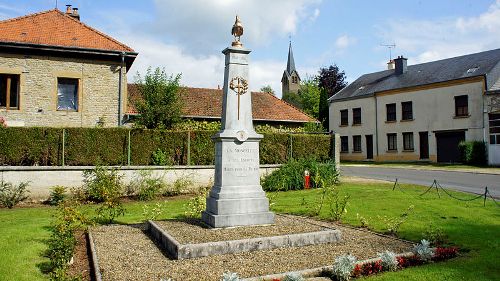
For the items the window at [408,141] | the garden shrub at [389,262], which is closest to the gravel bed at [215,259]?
the garden shrub at [389,262]

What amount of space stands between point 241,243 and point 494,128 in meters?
27.9

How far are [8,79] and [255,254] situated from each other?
17.3 meters

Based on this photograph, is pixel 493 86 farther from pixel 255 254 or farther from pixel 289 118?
pixel 255 254

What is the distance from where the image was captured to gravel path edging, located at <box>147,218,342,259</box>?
22.5ft

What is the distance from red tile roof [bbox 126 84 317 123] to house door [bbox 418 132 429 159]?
11914mm

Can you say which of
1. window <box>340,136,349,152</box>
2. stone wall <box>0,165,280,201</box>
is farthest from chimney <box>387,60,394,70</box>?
stone wall <box>0,165,280,201</box>

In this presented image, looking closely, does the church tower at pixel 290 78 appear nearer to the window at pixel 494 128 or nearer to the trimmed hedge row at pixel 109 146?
the window at pixel 494 128

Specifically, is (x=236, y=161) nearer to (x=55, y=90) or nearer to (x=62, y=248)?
(x=62, y=248)

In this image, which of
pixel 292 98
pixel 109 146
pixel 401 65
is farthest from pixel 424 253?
pixel 292 98

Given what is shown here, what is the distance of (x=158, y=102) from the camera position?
1975cm

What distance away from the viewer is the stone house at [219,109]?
82.5 feet

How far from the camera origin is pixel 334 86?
54219 millimetres

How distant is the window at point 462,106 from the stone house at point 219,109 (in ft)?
40.3

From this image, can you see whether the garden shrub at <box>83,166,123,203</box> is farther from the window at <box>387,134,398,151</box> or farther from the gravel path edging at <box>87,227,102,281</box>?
the window at <box>387,134,398,151</box>
